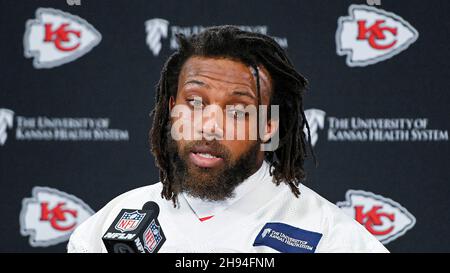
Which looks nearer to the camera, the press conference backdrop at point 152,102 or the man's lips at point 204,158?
the man's lips at point 204,158

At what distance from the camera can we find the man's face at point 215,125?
1.96 meters

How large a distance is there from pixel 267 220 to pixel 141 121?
144 centimetres

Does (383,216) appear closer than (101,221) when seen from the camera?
No

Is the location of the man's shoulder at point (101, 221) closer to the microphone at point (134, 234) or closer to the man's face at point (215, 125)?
the man's face at point (215, 125)

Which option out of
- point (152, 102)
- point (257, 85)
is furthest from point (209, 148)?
point (152, 102)

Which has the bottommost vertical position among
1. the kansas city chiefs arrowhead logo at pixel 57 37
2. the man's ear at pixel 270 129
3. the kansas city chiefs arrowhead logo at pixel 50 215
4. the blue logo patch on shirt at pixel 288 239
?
the kansas city chiefs arrowhead logo at pixel 50 215

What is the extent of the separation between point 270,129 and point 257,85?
0.17m

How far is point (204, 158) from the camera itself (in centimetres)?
199

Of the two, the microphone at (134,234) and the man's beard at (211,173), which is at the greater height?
the man's beard at (211,173)

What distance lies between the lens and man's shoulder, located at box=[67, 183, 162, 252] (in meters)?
2.15

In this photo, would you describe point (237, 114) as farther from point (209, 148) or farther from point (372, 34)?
point (372, 34)

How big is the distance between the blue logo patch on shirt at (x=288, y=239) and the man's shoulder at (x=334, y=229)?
0.03 meters

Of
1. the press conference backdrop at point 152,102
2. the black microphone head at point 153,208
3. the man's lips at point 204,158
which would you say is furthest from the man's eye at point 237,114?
the press conference backdrop at point 152,102

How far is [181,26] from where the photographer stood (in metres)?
3.32
